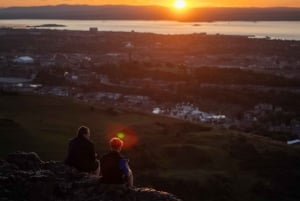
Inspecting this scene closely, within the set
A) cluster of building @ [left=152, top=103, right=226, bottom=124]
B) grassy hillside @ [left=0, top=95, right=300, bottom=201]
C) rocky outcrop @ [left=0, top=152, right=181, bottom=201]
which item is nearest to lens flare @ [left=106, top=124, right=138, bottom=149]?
grassy hillside @ [left=0, top=95, right=300, bottom=201]

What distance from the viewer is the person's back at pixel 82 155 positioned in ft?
27.8

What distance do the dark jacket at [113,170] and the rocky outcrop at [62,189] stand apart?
0.07 meters

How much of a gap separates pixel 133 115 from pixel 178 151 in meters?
7.06

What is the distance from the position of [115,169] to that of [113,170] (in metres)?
0.03

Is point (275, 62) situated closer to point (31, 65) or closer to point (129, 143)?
point (31, 65)

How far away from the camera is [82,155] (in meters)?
8.46

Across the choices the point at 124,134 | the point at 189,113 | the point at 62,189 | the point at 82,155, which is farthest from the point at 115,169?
the point at 189,113

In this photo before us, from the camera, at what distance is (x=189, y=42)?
338ft

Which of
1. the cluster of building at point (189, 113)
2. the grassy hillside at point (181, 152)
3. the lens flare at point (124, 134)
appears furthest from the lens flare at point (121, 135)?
the cluster of building at point (189, 113)

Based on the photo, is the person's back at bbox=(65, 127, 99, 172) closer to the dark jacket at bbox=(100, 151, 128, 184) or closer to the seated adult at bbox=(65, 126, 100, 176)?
the seated adult at bbox=(65, 126, 100, 176)

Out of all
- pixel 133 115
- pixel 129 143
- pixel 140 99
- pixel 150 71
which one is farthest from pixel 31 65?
pixel 129 143

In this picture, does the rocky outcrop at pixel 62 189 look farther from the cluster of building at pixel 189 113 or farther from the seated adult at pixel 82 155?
the cluster of building at pixel 189 113

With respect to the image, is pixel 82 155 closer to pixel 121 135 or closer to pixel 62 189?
pixel 62 189

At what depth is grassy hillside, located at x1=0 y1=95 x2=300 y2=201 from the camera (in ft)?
55.1
